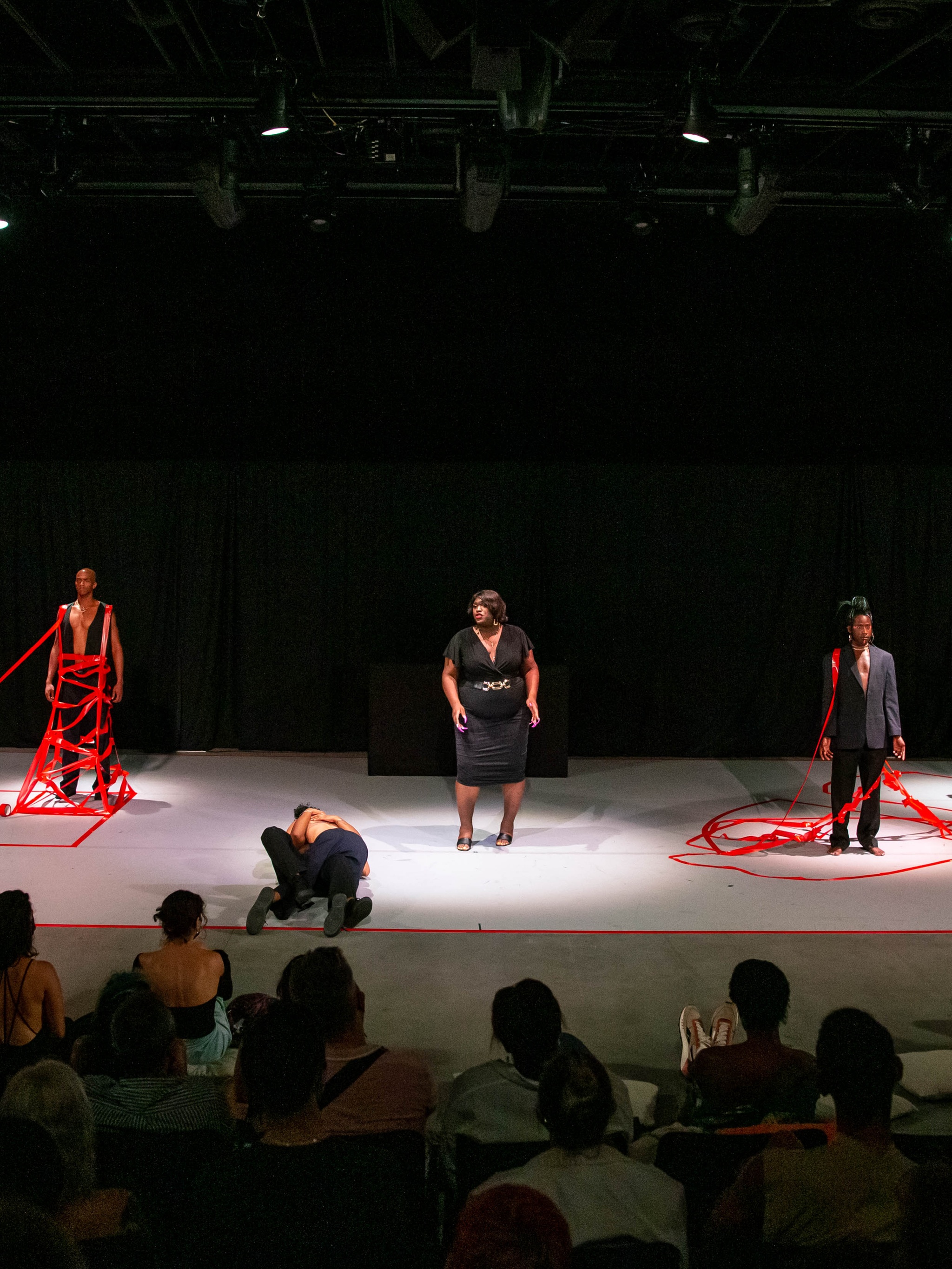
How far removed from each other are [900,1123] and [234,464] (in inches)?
292

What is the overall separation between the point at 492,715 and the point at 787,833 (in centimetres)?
203

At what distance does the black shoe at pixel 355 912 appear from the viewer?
5.32 m

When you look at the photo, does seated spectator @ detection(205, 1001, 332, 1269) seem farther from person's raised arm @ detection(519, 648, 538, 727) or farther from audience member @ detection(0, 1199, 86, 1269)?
person's raised arm @ detection(519, 648, 538, 727)

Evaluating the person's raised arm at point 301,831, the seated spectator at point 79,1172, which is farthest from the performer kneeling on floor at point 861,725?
the seated spectator at point 79,1172

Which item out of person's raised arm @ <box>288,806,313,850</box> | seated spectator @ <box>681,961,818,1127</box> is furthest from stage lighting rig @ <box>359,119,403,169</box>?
seated spectator @ <box>681,961,818,1127</box>

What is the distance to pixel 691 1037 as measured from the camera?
392 centimetres

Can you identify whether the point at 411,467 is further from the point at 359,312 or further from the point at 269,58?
the point at 269,58

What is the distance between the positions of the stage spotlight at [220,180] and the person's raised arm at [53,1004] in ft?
16.6

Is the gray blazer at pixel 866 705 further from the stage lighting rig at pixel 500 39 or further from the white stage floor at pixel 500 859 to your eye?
the stage lighting rig at pixel 500 39

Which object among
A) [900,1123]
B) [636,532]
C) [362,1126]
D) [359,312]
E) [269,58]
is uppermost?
[269,58]

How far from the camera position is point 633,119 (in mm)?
6902

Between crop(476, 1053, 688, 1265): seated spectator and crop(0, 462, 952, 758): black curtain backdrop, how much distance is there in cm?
737

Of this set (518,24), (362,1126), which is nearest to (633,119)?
(518,24)

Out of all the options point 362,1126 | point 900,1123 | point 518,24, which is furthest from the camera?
point 518,24
